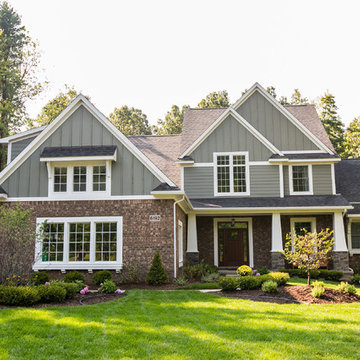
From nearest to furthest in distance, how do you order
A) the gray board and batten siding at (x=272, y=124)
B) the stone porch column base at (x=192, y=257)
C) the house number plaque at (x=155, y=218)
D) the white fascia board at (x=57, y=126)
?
the house number plaque at (x=155, y=218) < the white fascia board at (x=57, y=126) < the stone porch column base at (x=192, y=257) < the gray board and batten siding at (x=272, y=124)

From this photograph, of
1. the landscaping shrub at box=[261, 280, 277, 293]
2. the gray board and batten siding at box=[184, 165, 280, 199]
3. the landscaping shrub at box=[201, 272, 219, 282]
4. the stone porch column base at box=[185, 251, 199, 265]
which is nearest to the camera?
the landscaping shrub at box=[261, 280, 277, 293]

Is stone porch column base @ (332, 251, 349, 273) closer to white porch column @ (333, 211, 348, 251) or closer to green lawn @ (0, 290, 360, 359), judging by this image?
white porch column @ (333, 211, 348, 251)

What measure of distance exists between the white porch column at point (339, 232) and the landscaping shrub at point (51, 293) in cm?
1261

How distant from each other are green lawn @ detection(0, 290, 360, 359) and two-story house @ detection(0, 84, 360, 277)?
520 cm

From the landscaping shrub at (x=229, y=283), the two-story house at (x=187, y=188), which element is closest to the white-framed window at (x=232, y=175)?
the two-story house at (x=187, y=188)

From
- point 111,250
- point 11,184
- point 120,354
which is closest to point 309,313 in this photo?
point 120,354

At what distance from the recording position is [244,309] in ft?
30.6

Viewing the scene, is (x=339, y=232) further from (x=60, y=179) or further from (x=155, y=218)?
(x=60, y=179)

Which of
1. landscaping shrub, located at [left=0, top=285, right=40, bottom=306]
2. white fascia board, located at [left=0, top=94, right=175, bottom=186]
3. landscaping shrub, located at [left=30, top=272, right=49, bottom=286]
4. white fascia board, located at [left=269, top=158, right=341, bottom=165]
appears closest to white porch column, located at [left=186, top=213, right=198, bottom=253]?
white fascia board, located at [left=269, top=158, right=341, bottom=165]

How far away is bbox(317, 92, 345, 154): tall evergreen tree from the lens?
35500 mm

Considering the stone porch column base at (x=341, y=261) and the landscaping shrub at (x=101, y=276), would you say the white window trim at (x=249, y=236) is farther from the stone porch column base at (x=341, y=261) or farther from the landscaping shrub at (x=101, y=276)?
the landscaping shrub at (x=101, y=276)

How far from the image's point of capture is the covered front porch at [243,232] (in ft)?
64.7

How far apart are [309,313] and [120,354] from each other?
4734 mm

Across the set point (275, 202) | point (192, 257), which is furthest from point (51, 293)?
point (275, 202)
